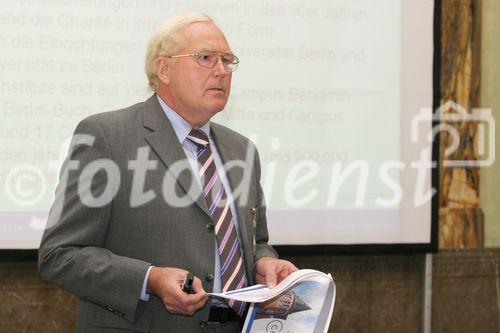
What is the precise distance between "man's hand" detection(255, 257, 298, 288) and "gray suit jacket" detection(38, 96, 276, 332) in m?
0.05

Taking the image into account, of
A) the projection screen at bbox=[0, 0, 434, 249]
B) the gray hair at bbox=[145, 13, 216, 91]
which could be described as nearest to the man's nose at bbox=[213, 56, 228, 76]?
the gray hair at bbox=[145, 13, 216, 91]

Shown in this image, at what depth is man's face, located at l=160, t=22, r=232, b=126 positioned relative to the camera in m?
2.37

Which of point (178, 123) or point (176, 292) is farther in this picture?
point (178, 123)

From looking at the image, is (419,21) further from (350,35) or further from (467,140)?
(467,140)

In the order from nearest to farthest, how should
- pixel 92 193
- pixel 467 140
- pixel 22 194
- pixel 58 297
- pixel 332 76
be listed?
pixel 92 193
pixel 22 194
pixel 58 297
pixel 332 76
pixel 467 140

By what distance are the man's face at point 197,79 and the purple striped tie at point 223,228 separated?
101 millimetres

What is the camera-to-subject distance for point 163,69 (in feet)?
8.04

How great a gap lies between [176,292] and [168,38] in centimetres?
88

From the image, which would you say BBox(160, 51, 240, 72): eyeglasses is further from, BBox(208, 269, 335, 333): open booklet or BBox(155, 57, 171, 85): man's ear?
BBox(208, 269, 335, 333): open booklet

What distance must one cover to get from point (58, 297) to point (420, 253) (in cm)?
241

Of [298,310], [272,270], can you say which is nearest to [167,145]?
[272,270]

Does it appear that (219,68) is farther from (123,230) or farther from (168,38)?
(123,230)

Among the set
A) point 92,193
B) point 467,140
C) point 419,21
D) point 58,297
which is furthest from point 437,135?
point 92,193

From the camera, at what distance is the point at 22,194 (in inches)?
163
